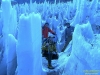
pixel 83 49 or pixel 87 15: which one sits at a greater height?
pixel 83 49

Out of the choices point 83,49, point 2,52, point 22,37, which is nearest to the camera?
point 83,49

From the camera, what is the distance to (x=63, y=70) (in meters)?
4.68

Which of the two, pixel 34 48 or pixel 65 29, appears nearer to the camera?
pixel 34 48

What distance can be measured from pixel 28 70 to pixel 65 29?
6703 mm

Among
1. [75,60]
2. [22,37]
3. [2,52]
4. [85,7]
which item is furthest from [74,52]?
[85,7]

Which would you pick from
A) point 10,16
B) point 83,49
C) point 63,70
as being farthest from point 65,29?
point 83,49

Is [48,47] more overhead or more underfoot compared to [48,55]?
more overhead

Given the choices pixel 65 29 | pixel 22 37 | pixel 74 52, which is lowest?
pixel 65 29

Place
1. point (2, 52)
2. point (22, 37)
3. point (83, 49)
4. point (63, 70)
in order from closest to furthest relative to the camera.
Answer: point (83, 49) < point (22, 37) < point (63, 70) < point (2, 52)

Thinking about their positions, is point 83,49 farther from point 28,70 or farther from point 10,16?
point 10,16

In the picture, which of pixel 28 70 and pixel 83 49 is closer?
pixel 83 49

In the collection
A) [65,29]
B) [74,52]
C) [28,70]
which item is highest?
[74,52]

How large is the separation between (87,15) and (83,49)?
7.39 meters

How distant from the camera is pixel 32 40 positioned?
4129 millimetres
